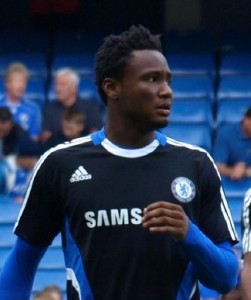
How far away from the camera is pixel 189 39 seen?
39.8 ft

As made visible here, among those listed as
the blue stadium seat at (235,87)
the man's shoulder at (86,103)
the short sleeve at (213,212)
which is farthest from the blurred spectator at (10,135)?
the short sleeve at (213,212)

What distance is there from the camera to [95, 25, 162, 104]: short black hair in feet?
13.2

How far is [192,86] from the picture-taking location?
38.2ft

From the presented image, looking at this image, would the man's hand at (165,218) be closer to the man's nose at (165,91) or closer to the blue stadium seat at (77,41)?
the man's nose at (165,91)

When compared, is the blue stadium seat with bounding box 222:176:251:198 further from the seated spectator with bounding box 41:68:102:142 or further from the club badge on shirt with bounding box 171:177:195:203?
the club badge on shirt with bounding box 171:177:195:203

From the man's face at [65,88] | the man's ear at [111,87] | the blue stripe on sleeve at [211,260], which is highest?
the man's ear at [111,87]

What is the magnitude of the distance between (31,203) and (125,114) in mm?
408

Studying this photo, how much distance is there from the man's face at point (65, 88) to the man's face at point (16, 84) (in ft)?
1.12

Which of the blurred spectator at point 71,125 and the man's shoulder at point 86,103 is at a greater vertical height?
the man's shoulder at point 86,103

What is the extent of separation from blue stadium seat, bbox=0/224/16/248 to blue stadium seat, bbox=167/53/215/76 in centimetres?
226

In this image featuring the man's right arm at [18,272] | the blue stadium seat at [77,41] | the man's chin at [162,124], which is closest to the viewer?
the man's chin at [162,124]

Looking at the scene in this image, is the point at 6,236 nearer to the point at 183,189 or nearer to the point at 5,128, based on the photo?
the point at 5,128

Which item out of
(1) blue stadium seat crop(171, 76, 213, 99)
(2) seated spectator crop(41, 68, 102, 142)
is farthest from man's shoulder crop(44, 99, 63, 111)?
(1) blue stadium seat crop(171, 76, 213, 99)

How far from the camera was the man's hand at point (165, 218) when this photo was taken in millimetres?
3689
